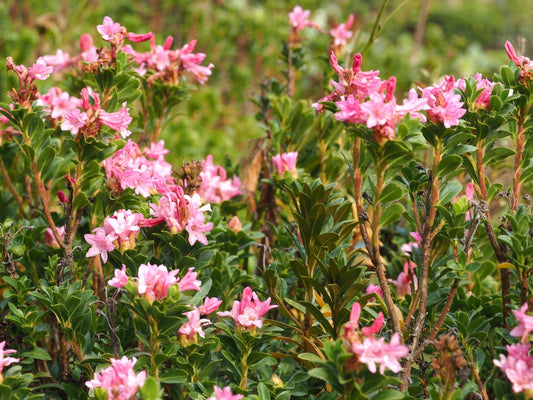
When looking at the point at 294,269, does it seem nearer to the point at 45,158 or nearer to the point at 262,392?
the point at 262,392

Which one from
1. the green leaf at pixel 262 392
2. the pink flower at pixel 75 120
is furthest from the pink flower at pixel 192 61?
the green leaf at pixel 262 392

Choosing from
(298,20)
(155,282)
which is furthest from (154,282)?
(298,20)

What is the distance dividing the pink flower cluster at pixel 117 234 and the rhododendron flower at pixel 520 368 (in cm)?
81

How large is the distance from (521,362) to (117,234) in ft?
2.90

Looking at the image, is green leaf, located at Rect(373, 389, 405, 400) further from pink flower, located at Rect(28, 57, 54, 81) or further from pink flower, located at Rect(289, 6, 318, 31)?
pink flower, located at Rect(289, 6, 318, 31)

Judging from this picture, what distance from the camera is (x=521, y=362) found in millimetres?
1155

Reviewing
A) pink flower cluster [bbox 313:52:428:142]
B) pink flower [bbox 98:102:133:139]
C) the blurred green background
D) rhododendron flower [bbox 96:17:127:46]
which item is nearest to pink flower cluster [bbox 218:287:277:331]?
pink flower cluster [bbox 313:52:428:142]

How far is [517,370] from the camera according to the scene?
3.77 ft

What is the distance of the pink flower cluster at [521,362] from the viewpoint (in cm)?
114

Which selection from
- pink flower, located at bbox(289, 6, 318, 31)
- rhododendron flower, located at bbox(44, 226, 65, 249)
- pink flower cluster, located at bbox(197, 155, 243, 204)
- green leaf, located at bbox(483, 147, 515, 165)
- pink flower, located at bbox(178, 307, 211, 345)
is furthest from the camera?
pink flower, located at bbox(289, 6, 318, 31)

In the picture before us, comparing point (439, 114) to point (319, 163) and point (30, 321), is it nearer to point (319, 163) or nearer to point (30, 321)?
point (319, 163)

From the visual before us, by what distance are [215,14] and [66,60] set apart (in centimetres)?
525

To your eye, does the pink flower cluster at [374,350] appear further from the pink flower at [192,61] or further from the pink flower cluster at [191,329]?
the pink flower at [192,61]

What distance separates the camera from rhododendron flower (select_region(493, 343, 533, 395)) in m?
1.13
